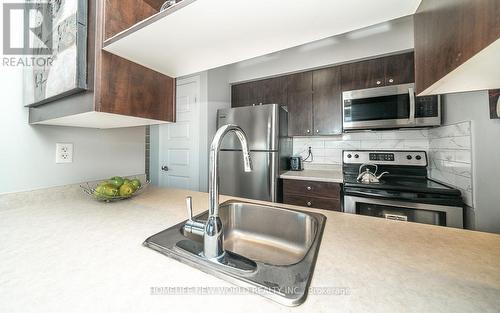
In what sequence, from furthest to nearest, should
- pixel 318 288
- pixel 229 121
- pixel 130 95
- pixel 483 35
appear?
pixel 229 121
pixel 130 95
pixel 318 288
pixel 483 35

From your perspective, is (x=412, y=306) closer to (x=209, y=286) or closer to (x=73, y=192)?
(x=209, y=286)

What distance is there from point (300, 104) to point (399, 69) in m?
0.99

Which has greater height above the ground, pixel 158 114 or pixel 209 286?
pixel 158 114

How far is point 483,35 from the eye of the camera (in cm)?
29

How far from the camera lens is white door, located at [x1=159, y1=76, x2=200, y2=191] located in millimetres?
2654

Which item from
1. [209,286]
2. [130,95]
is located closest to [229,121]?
[130,95]

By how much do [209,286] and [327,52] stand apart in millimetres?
2484

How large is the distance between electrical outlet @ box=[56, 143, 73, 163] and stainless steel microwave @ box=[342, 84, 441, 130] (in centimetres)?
224

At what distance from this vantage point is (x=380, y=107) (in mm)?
1863

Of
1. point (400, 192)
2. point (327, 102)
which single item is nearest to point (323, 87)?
point (327, 102)

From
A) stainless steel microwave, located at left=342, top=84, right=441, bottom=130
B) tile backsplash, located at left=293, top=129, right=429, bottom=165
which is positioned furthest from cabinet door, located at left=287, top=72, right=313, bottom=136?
stainless steel microwave, located at left=342, top=84, right=441, bottom=130

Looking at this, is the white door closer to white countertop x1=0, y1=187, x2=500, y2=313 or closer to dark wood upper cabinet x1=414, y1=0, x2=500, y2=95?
white countertop x1=0, y1=187, x2=500, y2=313
